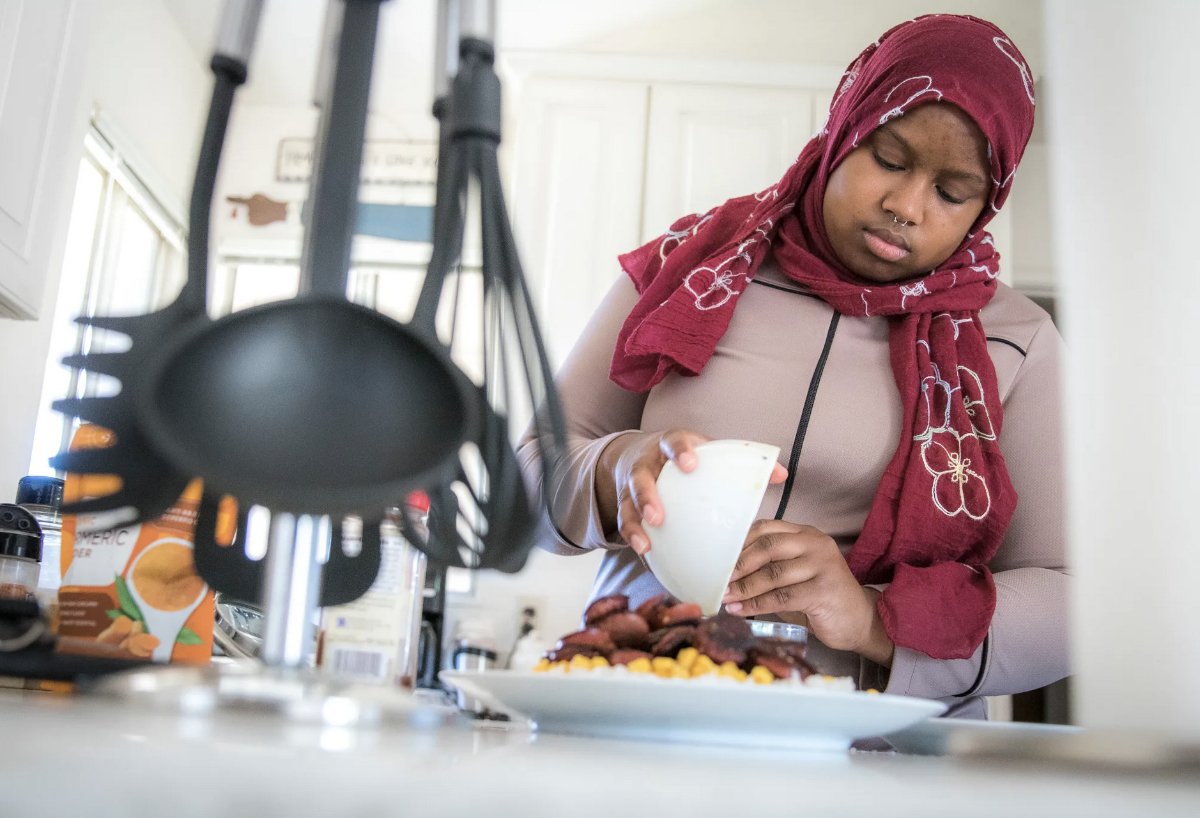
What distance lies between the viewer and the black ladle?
0.98ft

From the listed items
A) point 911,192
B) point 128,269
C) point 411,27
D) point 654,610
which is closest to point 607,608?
point 654,610

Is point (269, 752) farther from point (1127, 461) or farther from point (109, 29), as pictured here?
point (109, 29)

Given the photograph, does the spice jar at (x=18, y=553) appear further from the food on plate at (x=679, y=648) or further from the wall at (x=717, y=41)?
the wall at (x=717, y=41)

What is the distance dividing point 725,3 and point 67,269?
1988mm

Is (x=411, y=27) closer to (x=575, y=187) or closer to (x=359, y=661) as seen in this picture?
(x=575, y=187)

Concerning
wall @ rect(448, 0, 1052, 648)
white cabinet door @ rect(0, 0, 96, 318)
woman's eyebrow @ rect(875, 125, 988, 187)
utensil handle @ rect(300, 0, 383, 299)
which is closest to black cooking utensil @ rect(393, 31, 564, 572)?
utensil handle @ rect(300, 0, 383, 299)

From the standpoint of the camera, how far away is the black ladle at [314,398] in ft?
0.98

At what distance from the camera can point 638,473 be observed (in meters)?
0.63

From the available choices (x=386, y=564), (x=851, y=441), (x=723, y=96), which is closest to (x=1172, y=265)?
(x=386, y=564)

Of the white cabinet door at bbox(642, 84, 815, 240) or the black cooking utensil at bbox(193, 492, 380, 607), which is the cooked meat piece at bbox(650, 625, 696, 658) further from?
the white cabinet door at bbox(642, 84, 815, 240)

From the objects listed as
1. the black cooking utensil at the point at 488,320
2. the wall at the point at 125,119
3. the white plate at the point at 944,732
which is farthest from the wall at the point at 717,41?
the black cooking utensil at the point at 488,320

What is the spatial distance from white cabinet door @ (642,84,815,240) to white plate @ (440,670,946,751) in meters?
2.50

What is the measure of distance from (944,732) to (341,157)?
1.11ft

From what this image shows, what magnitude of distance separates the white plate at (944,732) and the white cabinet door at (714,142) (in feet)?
8.00
